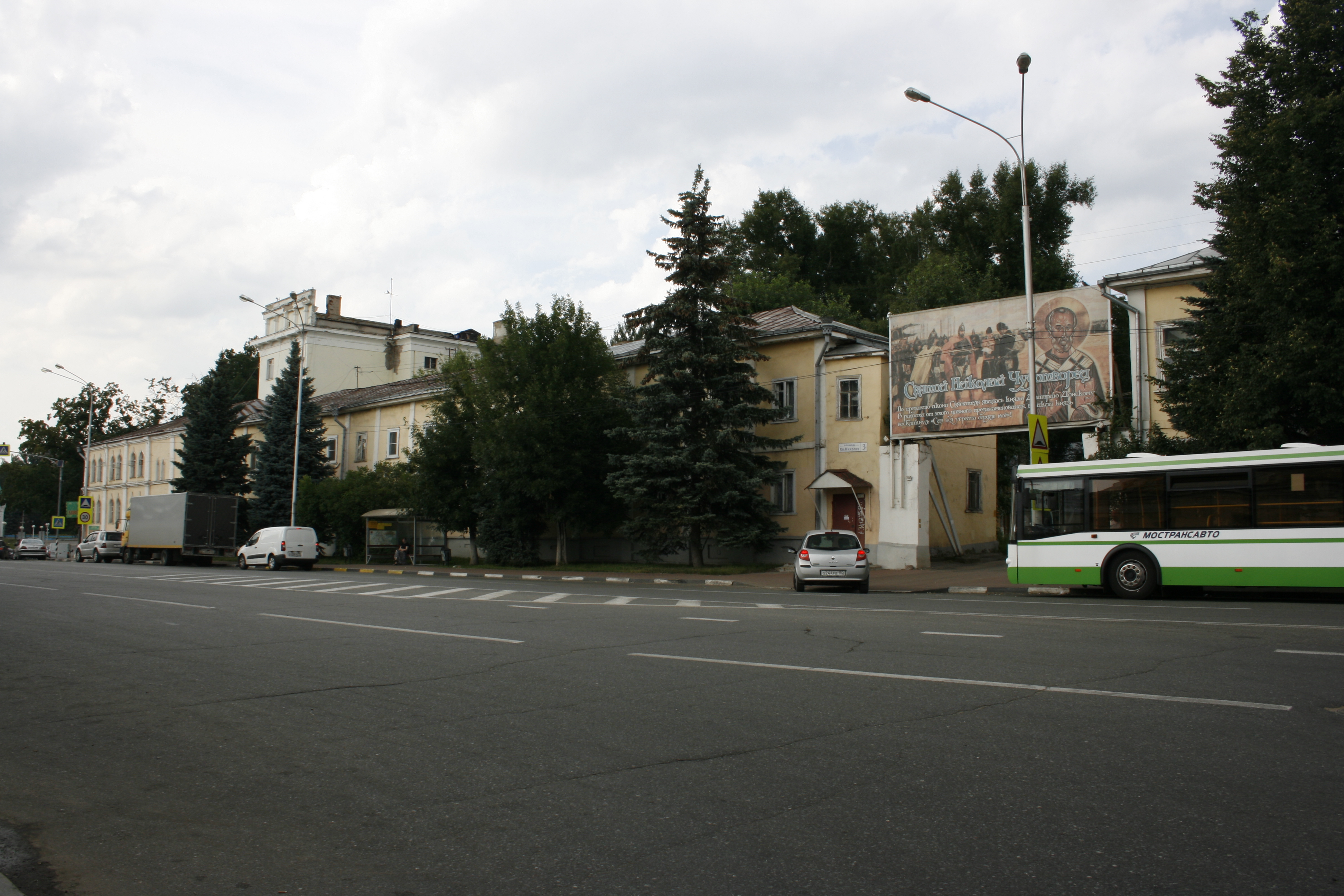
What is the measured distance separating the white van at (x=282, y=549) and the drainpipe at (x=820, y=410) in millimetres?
21118

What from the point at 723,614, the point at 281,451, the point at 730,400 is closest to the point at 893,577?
the point at 730,400

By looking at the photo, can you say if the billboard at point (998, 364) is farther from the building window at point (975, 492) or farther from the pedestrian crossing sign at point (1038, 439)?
the building window at point (975, 492)

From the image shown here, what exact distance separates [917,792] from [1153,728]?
2.26 m

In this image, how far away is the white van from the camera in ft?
122

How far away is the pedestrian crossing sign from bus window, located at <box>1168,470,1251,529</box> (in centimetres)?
434

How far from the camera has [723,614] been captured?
1399 cm

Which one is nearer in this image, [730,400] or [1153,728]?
[1153,728]

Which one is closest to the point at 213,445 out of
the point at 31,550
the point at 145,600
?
the point at 31,550

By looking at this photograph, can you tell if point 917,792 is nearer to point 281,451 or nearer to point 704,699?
point 704,699

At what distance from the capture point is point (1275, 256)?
63.6 feet

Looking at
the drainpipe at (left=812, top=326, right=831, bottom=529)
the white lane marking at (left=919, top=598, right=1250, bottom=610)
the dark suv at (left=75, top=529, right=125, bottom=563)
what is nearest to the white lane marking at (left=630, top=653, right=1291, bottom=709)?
the white lane marking at (left=919, top=598, right=1250, bottom=610)

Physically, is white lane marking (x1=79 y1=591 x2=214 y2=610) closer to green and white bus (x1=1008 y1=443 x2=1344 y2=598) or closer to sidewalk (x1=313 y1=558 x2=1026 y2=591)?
sidewalk (x1=313 y1=558 x2=1026 y2=591)

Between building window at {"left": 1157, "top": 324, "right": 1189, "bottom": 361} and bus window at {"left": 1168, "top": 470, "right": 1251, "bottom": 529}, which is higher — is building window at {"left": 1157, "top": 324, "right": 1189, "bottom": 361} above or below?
above

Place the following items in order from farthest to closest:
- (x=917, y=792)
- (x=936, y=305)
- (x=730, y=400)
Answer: (x=936, y=305) → (x=730, y=400) → (x=917, y=792)
